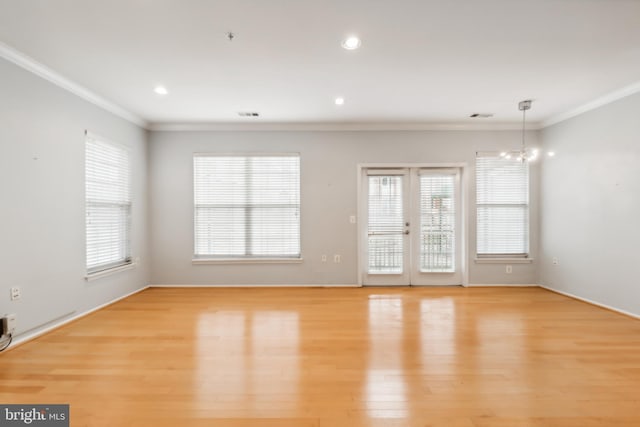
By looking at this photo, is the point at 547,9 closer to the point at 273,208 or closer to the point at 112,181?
the point at 273,208

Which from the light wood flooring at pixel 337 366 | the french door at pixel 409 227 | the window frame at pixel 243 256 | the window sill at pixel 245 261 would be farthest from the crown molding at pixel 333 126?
the light wood flooring at pixel 337 366

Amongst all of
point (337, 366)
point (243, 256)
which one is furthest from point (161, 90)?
point (337, 366)

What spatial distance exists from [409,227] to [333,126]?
213 centimetres

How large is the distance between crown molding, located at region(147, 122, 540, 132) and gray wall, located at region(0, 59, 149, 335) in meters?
1.20

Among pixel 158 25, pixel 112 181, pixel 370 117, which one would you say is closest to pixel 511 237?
pixel 370 117

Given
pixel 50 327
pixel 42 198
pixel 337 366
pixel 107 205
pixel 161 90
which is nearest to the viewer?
pixel 337 366

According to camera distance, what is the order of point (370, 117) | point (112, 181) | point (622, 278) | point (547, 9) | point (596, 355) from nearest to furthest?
point (547, 9), point (596, 355), point (622, 278), point (112, 181), point (370, 117)

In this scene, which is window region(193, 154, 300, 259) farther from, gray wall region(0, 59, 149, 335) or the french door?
gray wall region(0, 59, 149, 335)

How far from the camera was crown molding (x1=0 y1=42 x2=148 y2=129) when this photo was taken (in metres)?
2.74

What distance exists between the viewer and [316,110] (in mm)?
4340

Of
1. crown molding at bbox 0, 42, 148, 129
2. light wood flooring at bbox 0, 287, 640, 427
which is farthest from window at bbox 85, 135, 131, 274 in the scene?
light wood flooring at bbox 0, 287, 640, 427

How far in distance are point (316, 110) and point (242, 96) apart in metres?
1.07

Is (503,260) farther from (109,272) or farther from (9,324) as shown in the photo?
(9,324)

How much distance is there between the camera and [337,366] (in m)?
2.44
